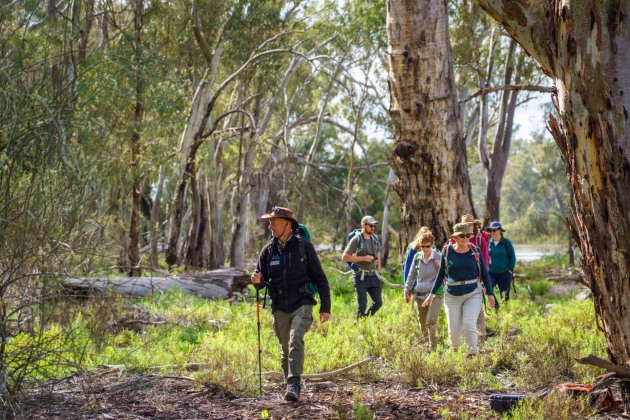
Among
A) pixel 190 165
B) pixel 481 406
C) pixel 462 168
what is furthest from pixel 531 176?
pixel 481 406

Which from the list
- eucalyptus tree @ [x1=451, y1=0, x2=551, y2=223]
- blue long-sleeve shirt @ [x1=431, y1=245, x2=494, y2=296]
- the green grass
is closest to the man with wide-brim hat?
the green grass

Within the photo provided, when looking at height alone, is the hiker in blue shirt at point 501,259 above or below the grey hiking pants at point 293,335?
above

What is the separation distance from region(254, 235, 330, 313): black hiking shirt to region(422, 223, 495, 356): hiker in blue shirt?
6.66ft

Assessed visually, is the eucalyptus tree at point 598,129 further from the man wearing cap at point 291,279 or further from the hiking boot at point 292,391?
the hiking boot at point 292,391

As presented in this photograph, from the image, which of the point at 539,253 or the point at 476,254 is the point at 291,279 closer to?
the point at 476,254

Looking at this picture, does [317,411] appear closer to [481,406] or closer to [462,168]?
[481,406]

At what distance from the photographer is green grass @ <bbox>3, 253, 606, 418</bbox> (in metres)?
7.67

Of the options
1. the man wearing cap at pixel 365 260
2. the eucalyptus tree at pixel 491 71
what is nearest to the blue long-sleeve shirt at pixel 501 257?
the man wearing cap at pixel 365 260

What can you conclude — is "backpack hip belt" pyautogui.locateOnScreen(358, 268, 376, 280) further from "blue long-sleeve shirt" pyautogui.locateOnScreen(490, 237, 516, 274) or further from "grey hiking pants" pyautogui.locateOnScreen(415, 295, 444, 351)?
"blue long-sleeve shirt" pyautogui.locateOnScreen(490, 237, 516, 274)

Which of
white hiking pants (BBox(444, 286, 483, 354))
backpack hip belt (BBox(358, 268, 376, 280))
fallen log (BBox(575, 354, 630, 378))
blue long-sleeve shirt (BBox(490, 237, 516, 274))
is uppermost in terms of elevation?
blue long-sleeve shirt (BBox(490, 237, 516, 274))

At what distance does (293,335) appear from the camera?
7.45m

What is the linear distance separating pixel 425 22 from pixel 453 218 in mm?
2922

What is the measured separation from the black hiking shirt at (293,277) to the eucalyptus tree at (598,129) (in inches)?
90.1

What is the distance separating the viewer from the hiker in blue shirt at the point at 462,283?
9000mm
